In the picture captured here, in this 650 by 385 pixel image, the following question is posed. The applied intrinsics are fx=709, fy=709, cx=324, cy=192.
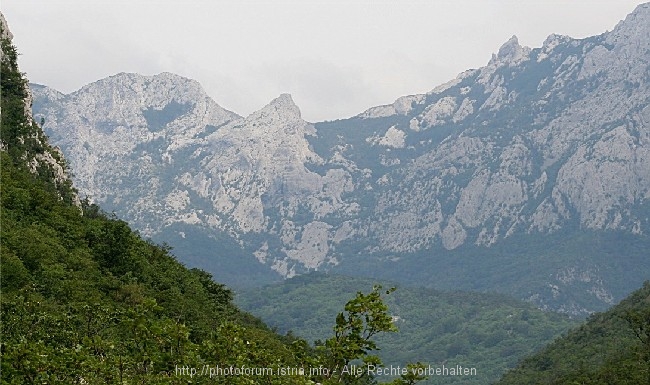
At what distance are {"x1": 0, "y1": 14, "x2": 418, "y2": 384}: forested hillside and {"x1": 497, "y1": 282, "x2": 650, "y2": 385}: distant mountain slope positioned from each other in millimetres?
51407

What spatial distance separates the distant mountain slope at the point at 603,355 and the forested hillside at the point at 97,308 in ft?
169

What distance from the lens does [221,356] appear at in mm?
24953

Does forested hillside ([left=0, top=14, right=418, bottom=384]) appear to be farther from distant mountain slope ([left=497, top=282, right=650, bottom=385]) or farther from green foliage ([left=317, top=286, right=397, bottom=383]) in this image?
distant mountain slope ([left=497, top=282, right=650, bottom=385])

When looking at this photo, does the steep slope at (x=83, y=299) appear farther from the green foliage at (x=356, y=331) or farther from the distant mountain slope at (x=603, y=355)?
the distant mountain slope at (x=603, y=355)

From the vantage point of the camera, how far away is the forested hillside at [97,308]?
22.6 m

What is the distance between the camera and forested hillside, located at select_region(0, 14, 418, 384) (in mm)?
22641

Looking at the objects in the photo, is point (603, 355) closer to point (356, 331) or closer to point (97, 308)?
point (97, 308)

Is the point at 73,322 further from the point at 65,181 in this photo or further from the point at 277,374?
the point at 65,181

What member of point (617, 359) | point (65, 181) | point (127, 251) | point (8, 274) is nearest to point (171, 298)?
point (127, 251)

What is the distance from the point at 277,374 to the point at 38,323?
1444 cm

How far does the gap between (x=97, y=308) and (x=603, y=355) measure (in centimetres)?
11430

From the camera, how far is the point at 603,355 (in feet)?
429

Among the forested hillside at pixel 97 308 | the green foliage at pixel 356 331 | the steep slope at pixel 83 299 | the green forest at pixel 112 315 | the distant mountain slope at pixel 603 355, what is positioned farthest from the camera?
the distant mountain slope at pixel 603 355

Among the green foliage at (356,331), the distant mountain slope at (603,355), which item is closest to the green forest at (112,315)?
the green foliage at (356,331)
